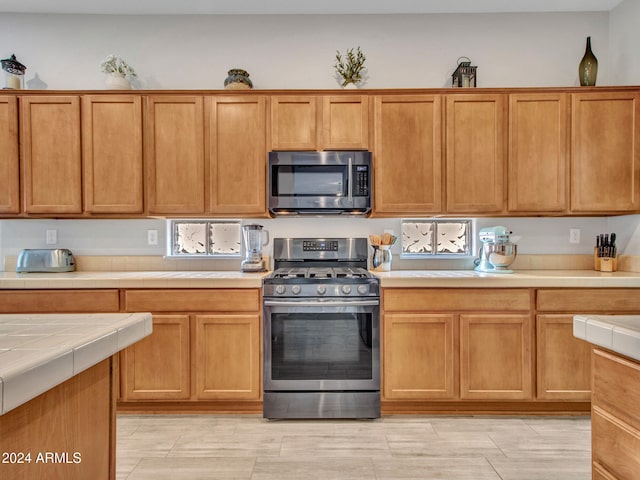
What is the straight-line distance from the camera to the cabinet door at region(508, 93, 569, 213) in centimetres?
259

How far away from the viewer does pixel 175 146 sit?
8.63 feet

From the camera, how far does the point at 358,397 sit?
2.35m

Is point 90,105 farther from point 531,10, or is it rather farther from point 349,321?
point 531,10

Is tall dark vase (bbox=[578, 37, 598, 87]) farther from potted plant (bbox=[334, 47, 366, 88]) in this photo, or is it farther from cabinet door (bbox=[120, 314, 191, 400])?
cabinet door (bbox=[120, 314, 191, 400])

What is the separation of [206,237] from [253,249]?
1.79 feet

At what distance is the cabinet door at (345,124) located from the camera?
2615 millimetres

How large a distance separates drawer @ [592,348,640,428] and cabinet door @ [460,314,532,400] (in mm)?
1203

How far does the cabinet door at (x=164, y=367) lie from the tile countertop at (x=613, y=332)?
213cm

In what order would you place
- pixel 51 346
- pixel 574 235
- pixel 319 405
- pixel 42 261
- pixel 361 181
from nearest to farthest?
pixel 51 346 → pixel 319 405 → pixel 361 181 → pixel 42 261 → pixel 574 235

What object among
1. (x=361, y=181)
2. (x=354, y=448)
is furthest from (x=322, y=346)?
(x=361, y=181)

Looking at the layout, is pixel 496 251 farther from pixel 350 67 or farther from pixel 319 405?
pixel 350 67

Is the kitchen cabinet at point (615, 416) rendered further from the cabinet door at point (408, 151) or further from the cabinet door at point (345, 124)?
the cabinet door at point (345, 124)

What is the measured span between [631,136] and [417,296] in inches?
75.3

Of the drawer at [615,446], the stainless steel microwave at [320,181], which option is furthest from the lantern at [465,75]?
the drawer at [615,446]
